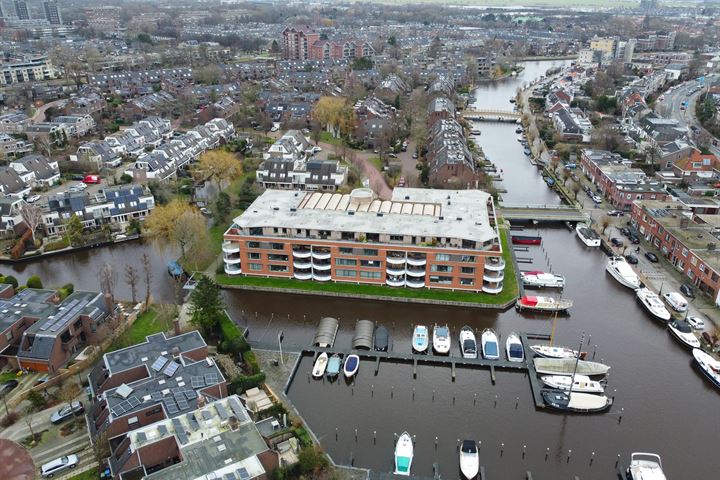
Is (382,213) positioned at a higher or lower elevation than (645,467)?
higher

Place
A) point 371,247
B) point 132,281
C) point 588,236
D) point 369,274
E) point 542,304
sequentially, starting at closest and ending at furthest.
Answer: point 132,281, point 542,304, point 371,247, point 369,274, point 588,236

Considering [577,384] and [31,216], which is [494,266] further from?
[31,216]

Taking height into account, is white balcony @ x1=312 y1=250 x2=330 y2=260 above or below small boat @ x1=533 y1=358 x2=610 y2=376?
above

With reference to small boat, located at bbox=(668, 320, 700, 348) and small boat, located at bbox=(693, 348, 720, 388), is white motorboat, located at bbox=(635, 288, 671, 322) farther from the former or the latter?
small boat, located at bbox=(693, 348, 720, 388)

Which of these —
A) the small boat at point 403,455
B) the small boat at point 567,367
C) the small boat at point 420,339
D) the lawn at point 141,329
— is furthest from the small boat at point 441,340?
the lawn at point 141,329

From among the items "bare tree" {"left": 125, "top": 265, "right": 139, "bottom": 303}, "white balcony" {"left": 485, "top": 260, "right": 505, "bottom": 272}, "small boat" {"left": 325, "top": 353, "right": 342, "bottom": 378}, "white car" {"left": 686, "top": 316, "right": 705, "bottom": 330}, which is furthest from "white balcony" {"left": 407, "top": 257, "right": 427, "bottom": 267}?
"bare tree" {"left": 125, "top": 265, "right": 139, "bottom": 303}

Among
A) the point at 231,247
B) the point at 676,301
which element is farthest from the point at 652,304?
the point at 231,247

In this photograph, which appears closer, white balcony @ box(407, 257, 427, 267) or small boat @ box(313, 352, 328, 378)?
small boat @ box(313, 352, 328, 378)
